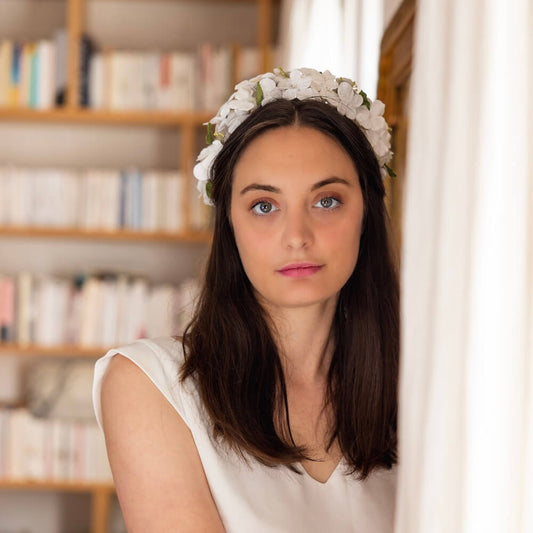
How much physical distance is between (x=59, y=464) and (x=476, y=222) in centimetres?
287

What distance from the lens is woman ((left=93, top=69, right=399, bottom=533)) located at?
1.22 meters

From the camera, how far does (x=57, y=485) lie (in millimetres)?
3213

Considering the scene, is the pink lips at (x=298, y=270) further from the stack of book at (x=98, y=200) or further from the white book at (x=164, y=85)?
the white book at (x=164, y=85)

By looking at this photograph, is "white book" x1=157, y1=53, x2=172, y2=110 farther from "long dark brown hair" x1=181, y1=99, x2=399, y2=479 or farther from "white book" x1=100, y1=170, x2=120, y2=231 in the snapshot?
"long dark brown hair" x1=181, y1=99, x2=399, y2=479

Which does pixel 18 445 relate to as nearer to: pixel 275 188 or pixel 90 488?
pixel 90 488

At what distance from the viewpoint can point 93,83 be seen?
3316 millimetres

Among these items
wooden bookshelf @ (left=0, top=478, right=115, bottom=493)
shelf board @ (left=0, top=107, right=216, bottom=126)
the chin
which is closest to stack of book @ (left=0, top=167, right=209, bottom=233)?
shelf board @ (left=0, top=107, right=216, bottom=126)

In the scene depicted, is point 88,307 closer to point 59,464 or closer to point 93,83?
point 59,464

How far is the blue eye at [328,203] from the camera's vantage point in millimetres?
1342

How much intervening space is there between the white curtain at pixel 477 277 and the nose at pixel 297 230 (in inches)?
21.2

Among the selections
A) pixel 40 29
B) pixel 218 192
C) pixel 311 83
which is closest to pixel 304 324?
pixel 218 192

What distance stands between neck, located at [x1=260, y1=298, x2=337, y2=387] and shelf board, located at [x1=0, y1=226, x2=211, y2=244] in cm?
183

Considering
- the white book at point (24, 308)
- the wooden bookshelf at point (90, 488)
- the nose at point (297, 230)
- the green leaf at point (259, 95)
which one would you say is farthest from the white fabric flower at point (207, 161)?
Answer: the wooden bookshelf at point (90, 488)

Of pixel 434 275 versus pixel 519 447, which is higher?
pixel 434 275
